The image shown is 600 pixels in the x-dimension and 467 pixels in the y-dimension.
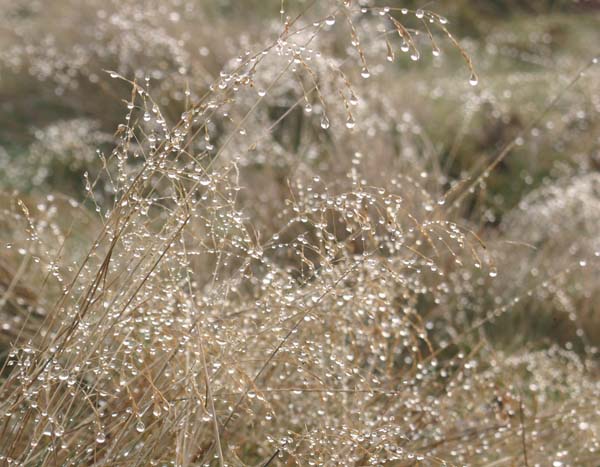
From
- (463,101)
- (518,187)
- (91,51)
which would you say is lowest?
(518,187)

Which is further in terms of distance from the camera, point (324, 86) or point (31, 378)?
point (324, 86)

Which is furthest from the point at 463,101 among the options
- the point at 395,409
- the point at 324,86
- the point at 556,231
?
the point at 395,409

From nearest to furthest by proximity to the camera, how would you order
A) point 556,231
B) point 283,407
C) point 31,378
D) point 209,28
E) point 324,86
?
point 31,378 → point 283,407 → point 556,231 → point 324,86 → point 209,28

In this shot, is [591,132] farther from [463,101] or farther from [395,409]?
[395,409]

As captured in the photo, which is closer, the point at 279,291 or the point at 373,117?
the point at 279,291

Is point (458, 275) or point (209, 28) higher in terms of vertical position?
point (209, 28)

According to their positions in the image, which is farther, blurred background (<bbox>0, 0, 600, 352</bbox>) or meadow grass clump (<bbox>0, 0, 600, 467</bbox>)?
blurred background (<bbox>0, 0, 600, 352</bbox>)

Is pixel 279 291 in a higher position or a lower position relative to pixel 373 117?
higher

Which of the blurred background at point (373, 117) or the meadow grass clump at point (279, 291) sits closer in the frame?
the meadow grass clump at point (279, 291)
